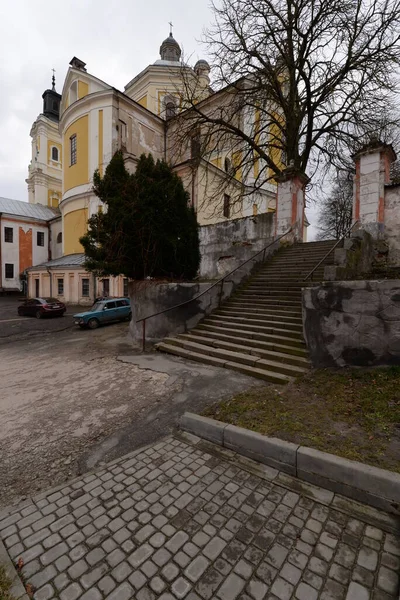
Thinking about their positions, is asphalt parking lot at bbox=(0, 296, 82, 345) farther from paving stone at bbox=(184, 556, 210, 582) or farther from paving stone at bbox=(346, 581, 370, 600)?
paving stone at bbox=(346, 581, 370, 600)

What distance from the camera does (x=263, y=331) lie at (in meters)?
7.10

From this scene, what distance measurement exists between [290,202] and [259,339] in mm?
8204

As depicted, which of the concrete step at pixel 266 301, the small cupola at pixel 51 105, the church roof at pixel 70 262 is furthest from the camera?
the small cupola at pixel 51 105

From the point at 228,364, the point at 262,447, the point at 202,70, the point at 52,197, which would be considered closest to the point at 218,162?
the point at 202,70

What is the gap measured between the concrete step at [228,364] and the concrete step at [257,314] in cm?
185

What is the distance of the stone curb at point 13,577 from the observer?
1859 millimetres

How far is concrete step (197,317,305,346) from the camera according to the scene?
636 centimetres

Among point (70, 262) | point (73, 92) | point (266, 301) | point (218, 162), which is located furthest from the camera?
point (73, 92)

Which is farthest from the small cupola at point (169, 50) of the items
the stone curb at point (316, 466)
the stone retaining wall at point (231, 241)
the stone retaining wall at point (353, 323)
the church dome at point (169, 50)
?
the stone curb at point (316, 466)

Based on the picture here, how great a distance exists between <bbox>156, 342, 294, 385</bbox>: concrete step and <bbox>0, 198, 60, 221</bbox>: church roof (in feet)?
114

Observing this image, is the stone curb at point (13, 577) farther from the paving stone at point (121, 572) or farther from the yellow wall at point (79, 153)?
the yellow wall at point (79, 153)

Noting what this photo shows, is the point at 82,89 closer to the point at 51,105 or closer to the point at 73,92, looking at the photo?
the point at 73,92

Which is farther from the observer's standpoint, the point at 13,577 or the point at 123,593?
the point at 13,577

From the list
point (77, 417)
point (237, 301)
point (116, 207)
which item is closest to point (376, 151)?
point (237, 301)
